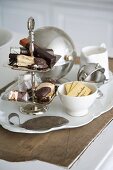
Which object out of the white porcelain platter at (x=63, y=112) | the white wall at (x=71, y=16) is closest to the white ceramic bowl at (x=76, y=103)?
the white porcelain platter at (x=63, y=112)

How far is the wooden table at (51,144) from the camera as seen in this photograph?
74cm

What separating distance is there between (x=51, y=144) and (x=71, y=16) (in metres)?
1.75

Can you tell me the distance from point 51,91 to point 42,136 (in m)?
0.12

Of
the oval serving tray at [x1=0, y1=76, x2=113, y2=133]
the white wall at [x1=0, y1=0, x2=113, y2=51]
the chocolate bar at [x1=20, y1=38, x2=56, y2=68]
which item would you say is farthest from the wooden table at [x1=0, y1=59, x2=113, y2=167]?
the white wall at [x1=0, y1=0, x2=113, y2=51]

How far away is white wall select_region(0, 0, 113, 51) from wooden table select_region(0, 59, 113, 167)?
4.97ft

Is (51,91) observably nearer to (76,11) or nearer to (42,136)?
(42,136)

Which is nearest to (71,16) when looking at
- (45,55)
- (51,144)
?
(45,55)

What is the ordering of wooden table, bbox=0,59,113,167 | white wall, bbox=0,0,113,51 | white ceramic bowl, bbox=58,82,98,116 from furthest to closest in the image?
white wall, bbox=0,0,113,51 → white ceramic bowl, bbox=58,82,98,116 → wooden table, bbox=0,59,113,167

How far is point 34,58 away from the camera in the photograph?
0.87 m

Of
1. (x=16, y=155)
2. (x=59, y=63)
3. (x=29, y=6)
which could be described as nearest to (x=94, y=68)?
(x=59, y=63)

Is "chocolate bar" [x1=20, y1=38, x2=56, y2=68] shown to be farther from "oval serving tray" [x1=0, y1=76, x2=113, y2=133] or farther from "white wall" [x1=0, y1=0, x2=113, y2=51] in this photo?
"white wall" [x1=0, y1=0, x2=113, y2=51]

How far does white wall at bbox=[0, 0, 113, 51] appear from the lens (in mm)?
2352

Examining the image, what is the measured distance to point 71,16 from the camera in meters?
2.45

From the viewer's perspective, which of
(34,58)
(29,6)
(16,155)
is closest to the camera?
(16,155)
